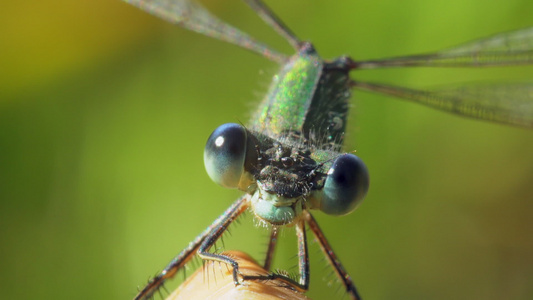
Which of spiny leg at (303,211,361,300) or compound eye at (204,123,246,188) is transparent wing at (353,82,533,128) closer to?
spiny leg at (303,211,361,300)

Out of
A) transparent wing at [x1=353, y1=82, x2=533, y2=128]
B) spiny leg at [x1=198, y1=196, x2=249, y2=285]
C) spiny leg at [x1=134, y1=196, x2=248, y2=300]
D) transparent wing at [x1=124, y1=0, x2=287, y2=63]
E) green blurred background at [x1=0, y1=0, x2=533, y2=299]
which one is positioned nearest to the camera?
spiny leg at [x1=198, y1=196, x2=249, y2=285]

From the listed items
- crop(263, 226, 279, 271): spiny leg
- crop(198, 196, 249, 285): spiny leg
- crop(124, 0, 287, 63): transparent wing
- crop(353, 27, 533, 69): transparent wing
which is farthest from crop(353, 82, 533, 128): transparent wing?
crop(198, 196, 249, 285): spiny leg

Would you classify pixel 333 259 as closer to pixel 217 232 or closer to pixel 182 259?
pixel 217 232

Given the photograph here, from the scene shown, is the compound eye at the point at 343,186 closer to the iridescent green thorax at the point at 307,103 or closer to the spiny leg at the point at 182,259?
→ the iridescent green thorax at the point at 307,103

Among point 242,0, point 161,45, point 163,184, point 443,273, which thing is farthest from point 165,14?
point 443,273

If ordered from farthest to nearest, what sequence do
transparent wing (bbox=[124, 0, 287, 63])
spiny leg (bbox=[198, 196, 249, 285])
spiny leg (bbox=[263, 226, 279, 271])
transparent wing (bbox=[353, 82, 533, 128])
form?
transparent wing (bbox=[124, 0, 287, 63]) → transparent wing (bbox=[353, 82, 533, 128]) → spiny leg (bbox=[263, 226, 279, 271]) → spiny leg (bbox=[198, 196, 249, 285])

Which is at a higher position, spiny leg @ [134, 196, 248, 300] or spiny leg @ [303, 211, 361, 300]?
spiny leg @ [134, 196, 248, 300]
